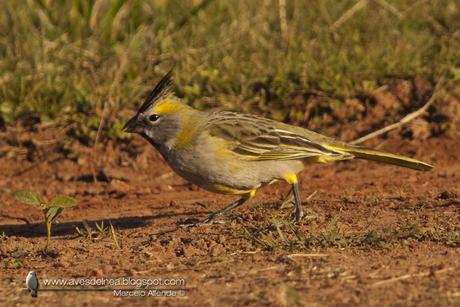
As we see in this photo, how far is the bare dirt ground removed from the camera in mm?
5688

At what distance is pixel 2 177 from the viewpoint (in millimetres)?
10375

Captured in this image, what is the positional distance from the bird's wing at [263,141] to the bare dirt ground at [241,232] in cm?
48

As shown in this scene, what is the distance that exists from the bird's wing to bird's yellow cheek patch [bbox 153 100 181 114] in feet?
1.12

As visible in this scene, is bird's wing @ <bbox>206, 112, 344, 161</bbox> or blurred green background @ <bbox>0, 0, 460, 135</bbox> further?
blurred green background @ <bbox>0, 0, 460, 135</bbox>

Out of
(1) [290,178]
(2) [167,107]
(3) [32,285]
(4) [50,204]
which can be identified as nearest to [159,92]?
(2) [167,107]

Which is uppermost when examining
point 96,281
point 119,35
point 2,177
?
point 119,35

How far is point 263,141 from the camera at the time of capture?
8078 millimetres

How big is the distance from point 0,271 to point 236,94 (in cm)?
457

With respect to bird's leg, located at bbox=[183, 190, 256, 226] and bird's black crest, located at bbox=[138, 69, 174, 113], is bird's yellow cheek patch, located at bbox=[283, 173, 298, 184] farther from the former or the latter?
bird's black crest, located at bbox=[138, 69, 174, 113]

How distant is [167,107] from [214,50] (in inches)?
114

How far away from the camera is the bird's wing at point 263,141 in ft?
26.1

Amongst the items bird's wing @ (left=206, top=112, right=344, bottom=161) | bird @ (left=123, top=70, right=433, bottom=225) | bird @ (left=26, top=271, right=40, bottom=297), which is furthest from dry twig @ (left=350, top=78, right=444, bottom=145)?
bird @ (left=26, top=271, right=40, bottom=297)

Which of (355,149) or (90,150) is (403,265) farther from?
(90,150)

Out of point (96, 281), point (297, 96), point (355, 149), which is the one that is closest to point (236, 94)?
point (297, 96)
